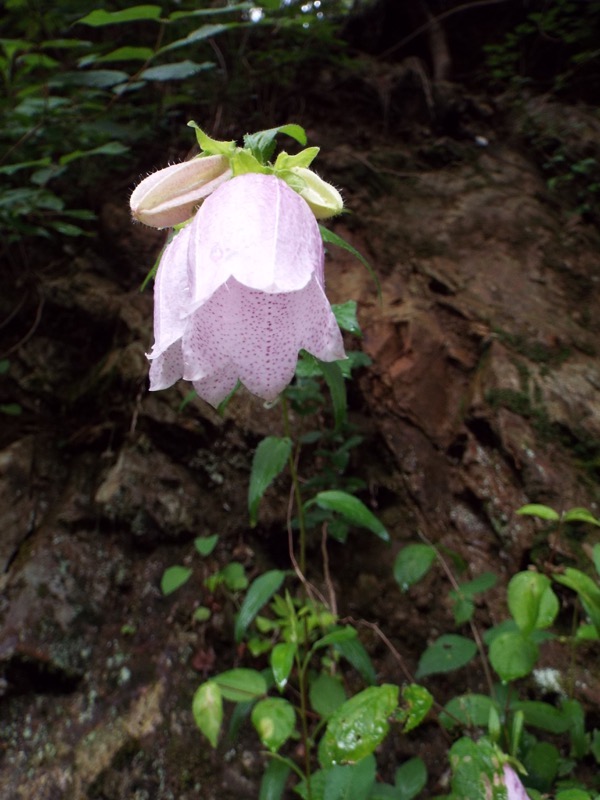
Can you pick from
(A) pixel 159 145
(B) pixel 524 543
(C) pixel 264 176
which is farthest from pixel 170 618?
(A) pixel 159 145

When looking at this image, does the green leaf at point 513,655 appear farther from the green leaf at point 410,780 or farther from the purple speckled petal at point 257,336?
the purple speckled petal at point 257,336

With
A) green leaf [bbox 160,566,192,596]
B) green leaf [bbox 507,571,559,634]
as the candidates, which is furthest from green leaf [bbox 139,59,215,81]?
green leaf [bbox 507,571,559,634]

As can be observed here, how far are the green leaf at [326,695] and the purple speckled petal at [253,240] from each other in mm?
1294

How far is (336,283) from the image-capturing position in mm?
2816

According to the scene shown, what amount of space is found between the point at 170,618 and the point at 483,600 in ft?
3.94

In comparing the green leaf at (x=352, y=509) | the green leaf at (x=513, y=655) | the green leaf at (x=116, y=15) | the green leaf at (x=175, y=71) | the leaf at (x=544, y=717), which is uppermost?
the green leaf at (x=116, y=15)

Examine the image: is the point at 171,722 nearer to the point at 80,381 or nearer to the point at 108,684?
the point at 108,684

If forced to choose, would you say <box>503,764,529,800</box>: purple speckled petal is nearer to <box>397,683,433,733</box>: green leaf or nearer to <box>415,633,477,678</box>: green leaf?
<box>397,683,433,733</box>: green leaf

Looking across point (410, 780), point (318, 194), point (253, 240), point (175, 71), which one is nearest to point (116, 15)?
point (175, 71)

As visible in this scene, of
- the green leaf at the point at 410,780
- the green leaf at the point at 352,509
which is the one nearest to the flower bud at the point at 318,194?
the green leaf at the point at 352,509

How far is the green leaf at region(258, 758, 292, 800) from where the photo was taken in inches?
53.7

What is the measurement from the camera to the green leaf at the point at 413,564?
1.46 metres

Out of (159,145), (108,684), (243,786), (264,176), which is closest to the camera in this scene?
(264,176)

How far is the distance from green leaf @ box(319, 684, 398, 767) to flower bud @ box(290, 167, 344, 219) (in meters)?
0.97
